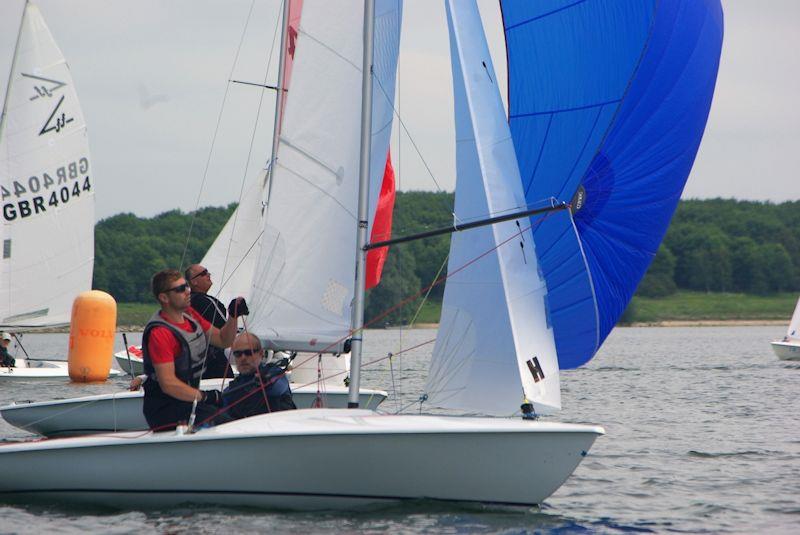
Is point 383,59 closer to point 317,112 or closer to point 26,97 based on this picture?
point 317,112

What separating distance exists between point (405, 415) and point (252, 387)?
1.14 meters

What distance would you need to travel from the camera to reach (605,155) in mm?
9867

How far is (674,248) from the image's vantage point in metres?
96.3

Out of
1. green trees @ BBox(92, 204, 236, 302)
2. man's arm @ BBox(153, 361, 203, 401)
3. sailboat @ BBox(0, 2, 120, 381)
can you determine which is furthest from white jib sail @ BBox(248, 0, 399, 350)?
green trees @ BBox(92, 204, 236, 302)

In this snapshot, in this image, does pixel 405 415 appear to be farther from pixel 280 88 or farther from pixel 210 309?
pixel 280 88

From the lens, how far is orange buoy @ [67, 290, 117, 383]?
20156mm

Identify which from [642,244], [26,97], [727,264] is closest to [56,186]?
[26,97]

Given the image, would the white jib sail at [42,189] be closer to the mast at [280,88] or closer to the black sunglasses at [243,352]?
the mast at [280,88]

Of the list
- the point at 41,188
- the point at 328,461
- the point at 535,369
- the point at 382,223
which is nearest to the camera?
the point at 328,461

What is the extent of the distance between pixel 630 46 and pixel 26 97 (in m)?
15.2

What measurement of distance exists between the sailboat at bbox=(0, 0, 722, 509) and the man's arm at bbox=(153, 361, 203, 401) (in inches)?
9.5

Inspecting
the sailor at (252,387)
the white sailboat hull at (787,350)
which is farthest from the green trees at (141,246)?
the sailor at (252,387)

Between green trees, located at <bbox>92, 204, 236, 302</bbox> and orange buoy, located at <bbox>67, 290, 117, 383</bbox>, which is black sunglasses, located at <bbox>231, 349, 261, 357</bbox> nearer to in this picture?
orange buoy, located at <bbox>67, 290, 117, 383</bbox>

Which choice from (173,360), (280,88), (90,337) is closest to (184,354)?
(173,360)
